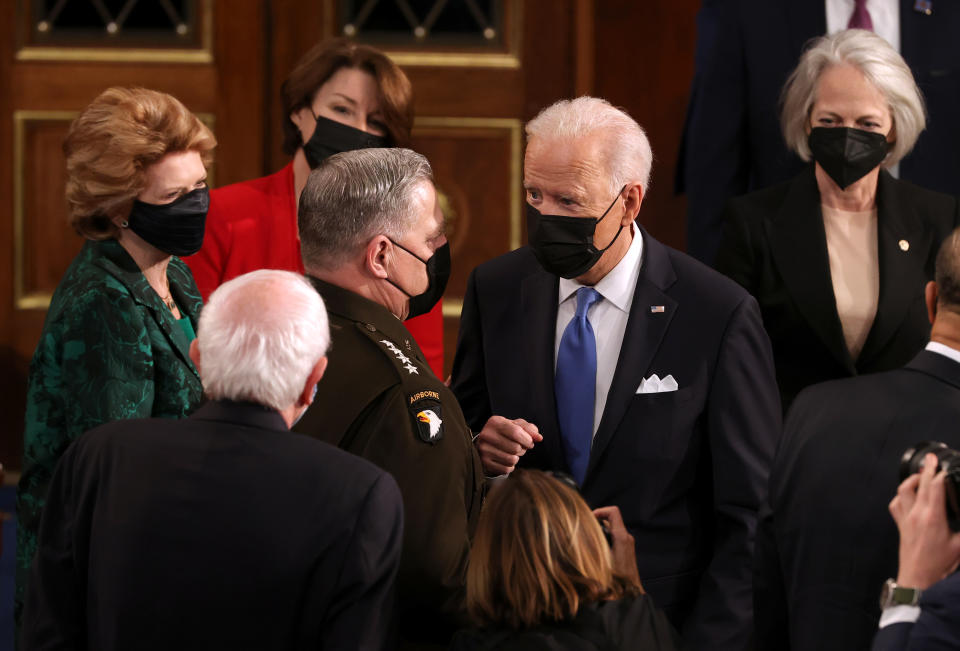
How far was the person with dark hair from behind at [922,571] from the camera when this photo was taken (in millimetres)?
1744

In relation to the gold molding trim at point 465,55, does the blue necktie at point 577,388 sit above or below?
below

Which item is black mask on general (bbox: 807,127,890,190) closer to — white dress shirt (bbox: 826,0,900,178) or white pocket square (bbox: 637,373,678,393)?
white dress shirt (bbox: 826,0,900,178)

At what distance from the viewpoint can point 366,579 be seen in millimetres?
1774

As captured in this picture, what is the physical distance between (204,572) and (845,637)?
99 centimetres

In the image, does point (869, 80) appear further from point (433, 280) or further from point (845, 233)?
point (433, 280)

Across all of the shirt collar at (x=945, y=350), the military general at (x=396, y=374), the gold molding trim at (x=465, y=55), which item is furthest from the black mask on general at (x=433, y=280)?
the gold molding trim at (x=465, y=55)

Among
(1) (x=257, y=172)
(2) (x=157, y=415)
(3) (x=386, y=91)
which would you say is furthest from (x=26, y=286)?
(2) (x=157, y=415)

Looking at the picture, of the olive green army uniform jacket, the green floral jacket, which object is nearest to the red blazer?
the green floral jacket

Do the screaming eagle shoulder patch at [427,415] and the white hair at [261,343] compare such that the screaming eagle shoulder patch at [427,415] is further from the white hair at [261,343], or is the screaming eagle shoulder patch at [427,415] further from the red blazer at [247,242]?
the red blazer at [247,242]

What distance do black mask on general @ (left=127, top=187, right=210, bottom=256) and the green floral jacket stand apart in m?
0.08

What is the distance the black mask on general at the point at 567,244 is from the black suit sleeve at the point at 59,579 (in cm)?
102

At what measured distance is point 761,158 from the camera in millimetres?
3971

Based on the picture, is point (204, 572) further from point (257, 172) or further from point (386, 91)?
point (257, 172)

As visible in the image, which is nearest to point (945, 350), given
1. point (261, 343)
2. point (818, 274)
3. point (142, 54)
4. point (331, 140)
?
point (261, 343)
